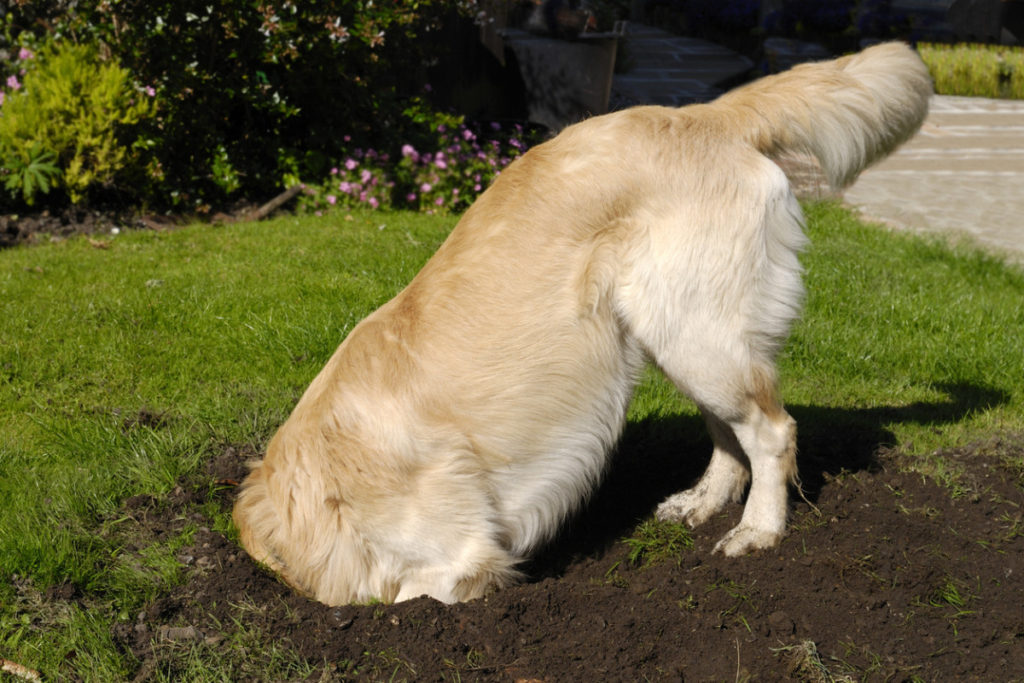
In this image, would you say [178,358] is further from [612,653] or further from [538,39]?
[538,39]

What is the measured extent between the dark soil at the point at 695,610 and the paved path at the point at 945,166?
4.15m

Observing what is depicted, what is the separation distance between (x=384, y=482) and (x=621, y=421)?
2.48 ft

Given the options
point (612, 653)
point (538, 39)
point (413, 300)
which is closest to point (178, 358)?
point (413, 300)

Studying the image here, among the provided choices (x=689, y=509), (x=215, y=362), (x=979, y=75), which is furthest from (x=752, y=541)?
(x=979, y=75)

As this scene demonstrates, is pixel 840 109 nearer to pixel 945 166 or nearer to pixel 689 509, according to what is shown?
pixel 689 509

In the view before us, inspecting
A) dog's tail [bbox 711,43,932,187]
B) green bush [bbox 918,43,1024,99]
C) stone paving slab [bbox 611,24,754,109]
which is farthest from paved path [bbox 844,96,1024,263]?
dog's tail [bbox 711,43,932,187]

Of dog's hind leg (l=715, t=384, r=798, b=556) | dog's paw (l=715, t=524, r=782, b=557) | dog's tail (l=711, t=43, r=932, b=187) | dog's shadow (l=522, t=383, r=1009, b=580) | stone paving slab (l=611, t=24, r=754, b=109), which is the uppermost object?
dog's tail (l=711, t=43, r=932, b=187)

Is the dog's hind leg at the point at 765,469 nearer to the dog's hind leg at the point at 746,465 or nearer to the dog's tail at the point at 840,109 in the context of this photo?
the dog's hind leg at the point at 746,465

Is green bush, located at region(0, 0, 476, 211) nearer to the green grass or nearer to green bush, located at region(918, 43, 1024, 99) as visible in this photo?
the green grass

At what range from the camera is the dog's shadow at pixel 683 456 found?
3496 mm

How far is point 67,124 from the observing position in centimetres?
670

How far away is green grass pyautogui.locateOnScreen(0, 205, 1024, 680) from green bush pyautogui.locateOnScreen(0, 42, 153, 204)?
0.63m

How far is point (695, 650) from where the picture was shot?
2.74 m

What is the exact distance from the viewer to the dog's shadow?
3.50 meters
